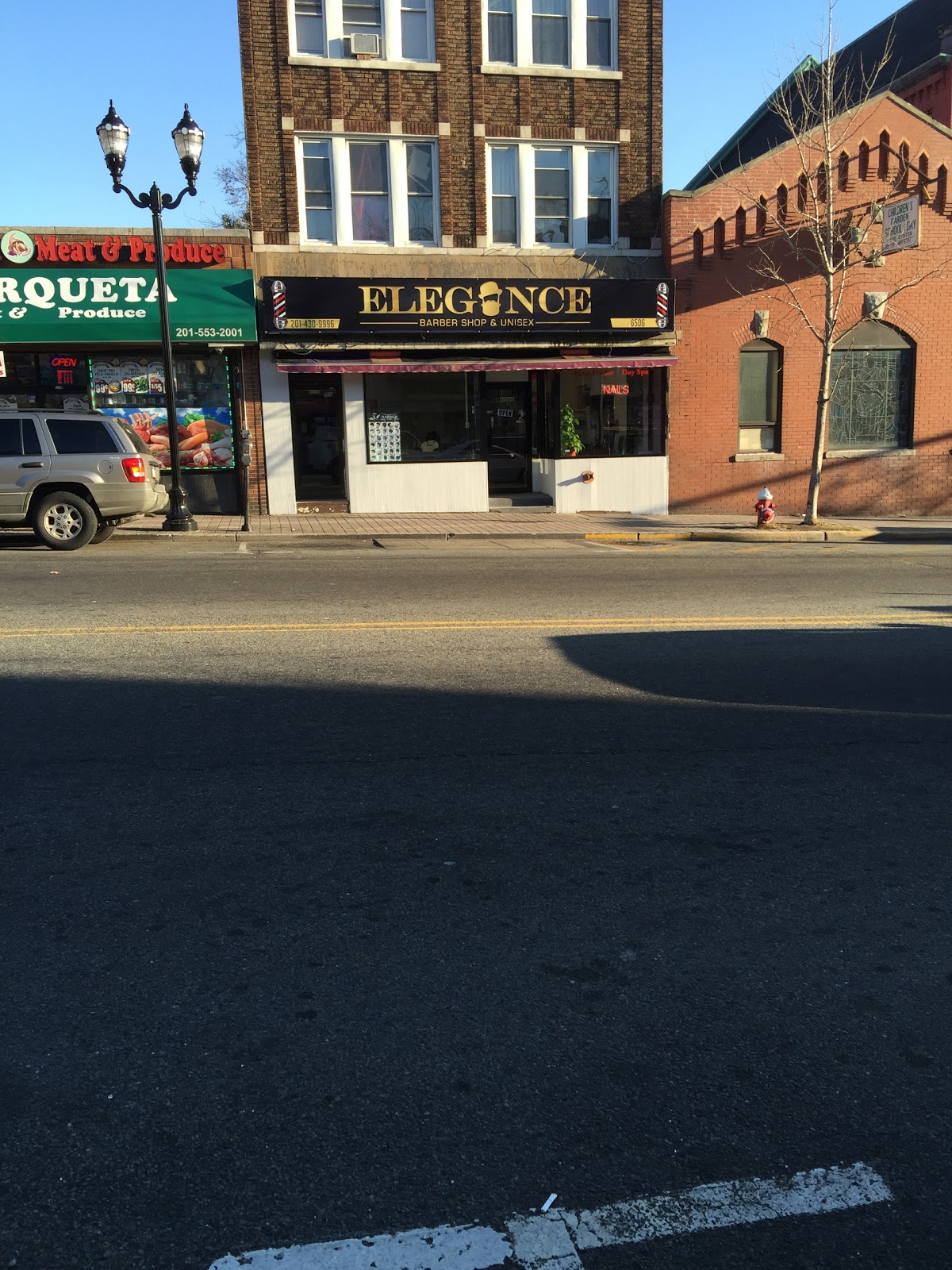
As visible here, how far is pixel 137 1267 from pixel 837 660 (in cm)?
672

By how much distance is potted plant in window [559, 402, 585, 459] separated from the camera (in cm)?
2091

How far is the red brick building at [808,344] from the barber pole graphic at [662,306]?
0.52 metres

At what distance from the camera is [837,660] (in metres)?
7.79

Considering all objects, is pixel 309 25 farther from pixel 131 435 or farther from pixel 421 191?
pixel 131 435

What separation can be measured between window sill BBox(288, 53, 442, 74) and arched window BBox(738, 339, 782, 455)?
8.46 metres

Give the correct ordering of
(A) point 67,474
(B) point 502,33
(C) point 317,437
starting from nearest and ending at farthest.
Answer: (A) point 67,474, (B) point 502,33, (C) point 317,437

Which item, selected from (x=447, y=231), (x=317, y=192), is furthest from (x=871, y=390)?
(x=317, y=192)

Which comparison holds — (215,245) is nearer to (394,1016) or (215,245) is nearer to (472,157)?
(472,157)

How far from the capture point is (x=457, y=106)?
20.1m

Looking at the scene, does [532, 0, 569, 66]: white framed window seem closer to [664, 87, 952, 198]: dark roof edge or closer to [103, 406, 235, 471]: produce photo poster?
[664, 87, 952, 198]: dark roof edge

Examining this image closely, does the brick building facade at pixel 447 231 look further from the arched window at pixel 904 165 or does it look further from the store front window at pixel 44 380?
the arched window at pixel 904 165

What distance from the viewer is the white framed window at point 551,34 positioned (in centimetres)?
2022

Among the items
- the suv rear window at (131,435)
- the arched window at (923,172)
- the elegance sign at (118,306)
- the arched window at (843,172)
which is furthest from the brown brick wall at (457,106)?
the suv rear window at (131,435)

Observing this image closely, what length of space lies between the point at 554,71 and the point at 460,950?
20978 mm
